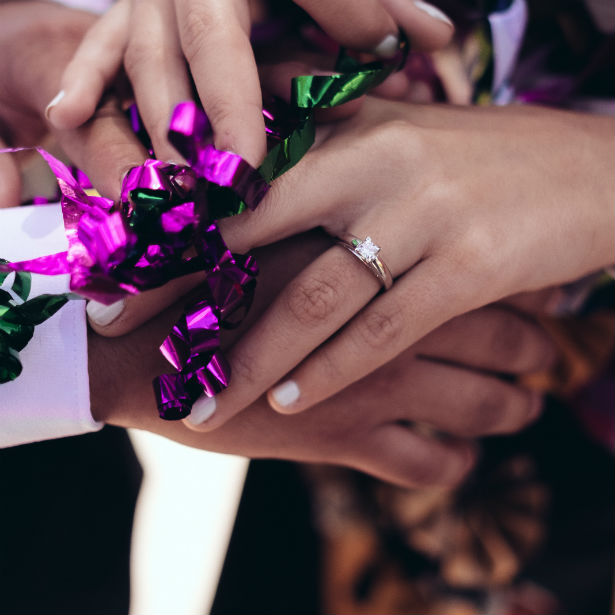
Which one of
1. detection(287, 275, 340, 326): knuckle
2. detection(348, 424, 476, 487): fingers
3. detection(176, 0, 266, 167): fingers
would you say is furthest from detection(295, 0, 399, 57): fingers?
detection(348, 424, 476, 487): fingers

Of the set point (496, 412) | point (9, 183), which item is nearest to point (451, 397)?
point (496, 412)

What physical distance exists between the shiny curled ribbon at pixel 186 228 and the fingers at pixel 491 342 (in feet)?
1.18

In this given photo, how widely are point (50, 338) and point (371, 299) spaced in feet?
1.28

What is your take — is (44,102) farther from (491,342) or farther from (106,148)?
(491,342)

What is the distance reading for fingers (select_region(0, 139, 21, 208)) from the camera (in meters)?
0.74

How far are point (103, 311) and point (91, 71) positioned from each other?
1.06 ft

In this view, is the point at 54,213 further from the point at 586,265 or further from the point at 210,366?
the point at 586,265

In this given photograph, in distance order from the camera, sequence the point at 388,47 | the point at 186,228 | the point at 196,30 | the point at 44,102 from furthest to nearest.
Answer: the point at 44,102
the point at 388,47
the point at 196,30
the point at 186,228

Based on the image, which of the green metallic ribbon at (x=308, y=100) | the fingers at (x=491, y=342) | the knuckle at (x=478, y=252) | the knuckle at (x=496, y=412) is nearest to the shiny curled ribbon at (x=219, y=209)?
the green metallic ribbon at (x=308, y=100)

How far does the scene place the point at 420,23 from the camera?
0.75m

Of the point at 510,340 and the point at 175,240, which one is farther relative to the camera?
the point at 510,340

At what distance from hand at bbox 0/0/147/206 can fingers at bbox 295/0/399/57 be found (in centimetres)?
28

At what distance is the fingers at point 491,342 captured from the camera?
844mm

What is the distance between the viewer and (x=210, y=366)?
0.62 meters
